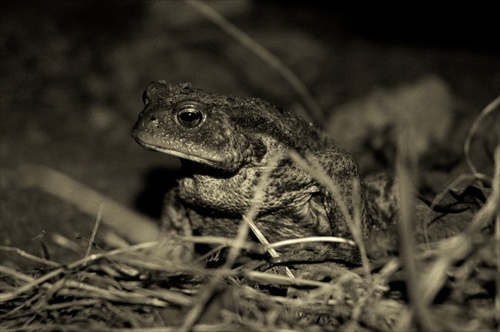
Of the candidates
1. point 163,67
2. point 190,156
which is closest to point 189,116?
point 190,156

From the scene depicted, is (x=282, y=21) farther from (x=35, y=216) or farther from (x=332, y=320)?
(x=332, y=320)

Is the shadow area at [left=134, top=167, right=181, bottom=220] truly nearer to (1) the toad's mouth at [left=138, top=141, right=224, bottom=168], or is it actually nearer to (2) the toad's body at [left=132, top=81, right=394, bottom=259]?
(2) the toad's body at [left=132, top=81, right=394, bottom=259]

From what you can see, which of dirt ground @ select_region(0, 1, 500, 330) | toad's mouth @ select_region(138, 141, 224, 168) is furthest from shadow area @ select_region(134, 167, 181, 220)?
toad's mouth @ select_region(138, 141, 224, 168)

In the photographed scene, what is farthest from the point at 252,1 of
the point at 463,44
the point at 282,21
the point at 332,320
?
the point at 332,320

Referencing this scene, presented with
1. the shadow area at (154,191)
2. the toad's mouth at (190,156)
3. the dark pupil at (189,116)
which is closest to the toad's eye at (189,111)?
the dark pupil at (189,116)

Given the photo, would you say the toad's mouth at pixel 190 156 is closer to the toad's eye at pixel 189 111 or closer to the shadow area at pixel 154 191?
the toad's eye at pixel 189 111

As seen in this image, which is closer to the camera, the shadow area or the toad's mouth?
the toad's mouth
